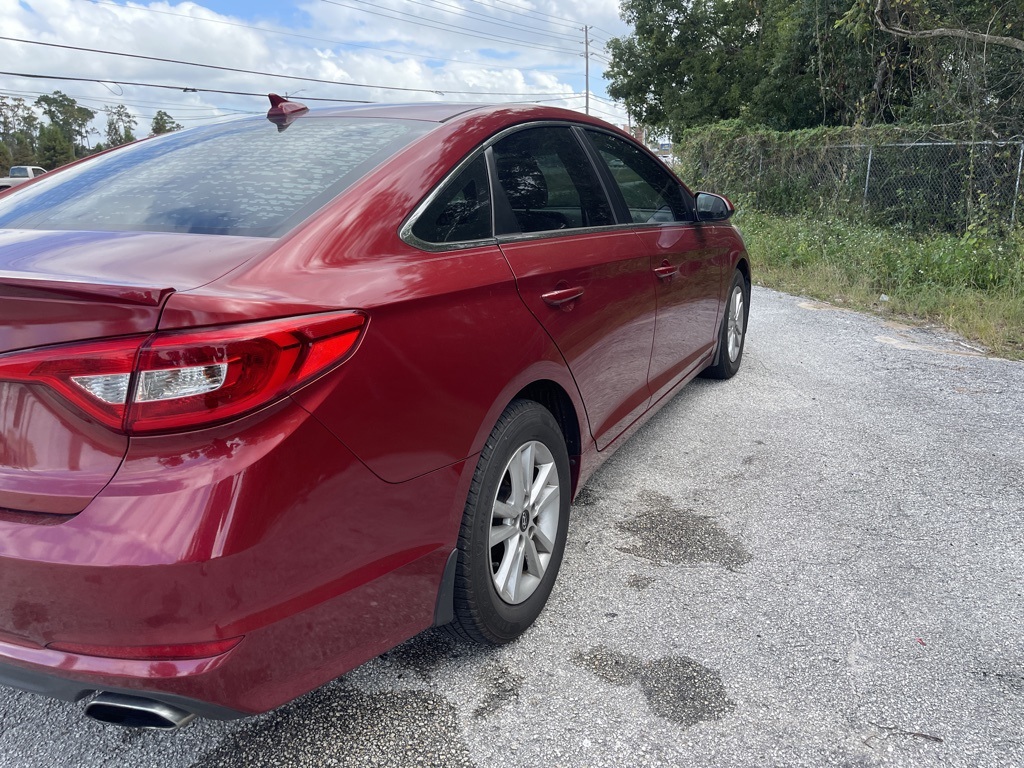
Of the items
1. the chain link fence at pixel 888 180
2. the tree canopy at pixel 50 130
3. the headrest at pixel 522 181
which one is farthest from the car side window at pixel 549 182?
the tree canopy at pixel 50 130

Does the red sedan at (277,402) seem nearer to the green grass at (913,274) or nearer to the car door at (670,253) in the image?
the car door at (670,253)

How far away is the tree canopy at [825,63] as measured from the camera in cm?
1053

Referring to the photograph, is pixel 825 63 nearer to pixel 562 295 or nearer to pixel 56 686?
pixel 562 295

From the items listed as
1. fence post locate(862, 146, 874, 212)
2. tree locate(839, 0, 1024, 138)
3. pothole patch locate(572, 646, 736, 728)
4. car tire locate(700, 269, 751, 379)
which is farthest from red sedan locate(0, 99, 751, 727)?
fence post locate(862, 146, 874, 212)

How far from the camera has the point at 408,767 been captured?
191 cm

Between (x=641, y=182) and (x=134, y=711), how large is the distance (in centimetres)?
296

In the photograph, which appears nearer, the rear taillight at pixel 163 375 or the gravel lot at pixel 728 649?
the rear taillight at pixel 163 375

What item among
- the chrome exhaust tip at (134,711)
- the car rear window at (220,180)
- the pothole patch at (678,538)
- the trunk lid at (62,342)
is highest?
the car rear window at (220,180)

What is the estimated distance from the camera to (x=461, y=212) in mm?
2197

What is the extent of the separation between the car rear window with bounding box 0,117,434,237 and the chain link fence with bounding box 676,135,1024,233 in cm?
969

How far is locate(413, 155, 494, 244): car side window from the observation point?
205cm

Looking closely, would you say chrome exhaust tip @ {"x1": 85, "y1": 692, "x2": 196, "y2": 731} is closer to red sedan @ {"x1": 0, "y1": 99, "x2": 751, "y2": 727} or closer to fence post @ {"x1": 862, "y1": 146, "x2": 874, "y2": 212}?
red sedan @ {"x1": 0, "y1": 99, "x2": 751, "y2": 727}

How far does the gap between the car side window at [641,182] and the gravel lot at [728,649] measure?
4.05 ft

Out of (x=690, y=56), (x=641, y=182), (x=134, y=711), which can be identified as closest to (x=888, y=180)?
(x=641, y=182)
